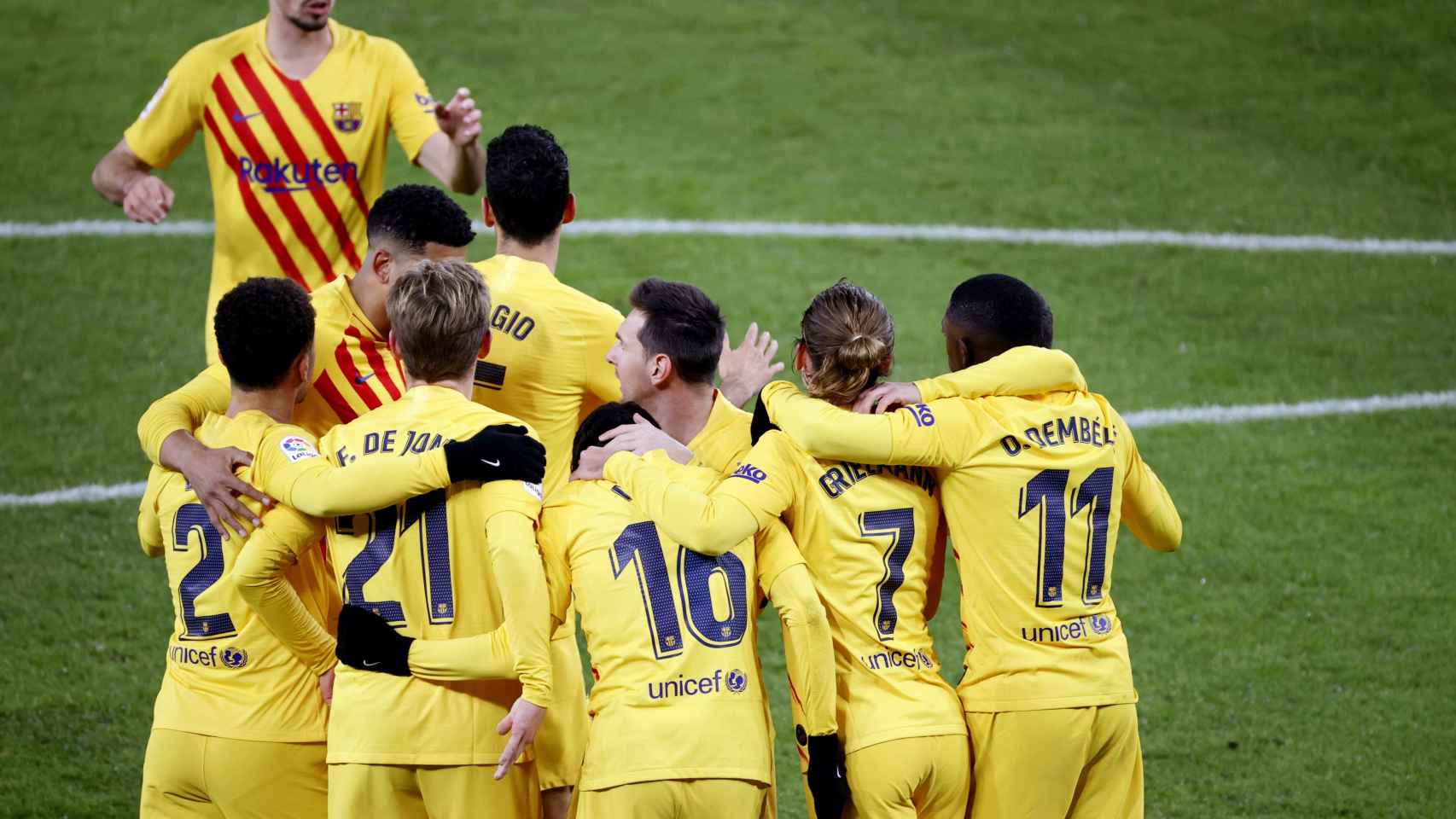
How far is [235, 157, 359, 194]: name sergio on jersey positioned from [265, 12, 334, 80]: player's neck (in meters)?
0.36

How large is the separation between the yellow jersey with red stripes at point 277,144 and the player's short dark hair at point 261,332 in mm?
1998

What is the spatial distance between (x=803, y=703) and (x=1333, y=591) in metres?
4.43

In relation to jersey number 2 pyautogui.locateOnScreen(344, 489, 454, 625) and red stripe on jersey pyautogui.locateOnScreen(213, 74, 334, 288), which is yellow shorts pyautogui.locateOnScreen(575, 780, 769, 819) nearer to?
jersey number 2 pyautogui.locateOnScreen(344, 489, 454, 625)

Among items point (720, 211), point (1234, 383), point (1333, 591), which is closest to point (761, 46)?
point (720, 211)

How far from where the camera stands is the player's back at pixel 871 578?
13.8 ft

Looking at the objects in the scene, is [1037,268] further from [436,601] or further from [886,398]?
[436,601]

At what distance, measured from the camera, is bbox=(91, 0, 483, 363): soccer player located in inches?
253

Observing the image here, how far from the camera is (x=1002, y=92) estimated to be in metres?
13.5

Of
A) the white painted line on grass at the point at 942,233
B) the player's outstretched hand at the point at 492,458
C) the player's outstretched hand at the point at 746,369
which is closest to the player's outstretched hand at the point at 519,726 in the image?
the player's outstretched hand at the point at 492,458

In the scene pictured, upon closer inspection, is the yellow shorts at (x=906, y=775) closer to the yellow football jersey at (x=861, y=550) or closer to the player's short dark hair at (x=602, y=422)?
the yellow football jersey at (x=861, y=550)

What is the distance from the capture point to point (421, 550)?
13.5 feet

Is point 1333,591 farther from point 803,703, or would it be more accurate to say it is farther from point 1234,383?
point 803,703

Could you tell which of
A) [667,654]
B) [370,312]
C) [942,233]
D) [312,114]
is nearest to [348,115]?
[312,114]

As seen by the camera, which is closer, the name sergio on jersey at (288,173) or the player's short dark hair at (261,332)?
the player's short dark hair at (261,332)
